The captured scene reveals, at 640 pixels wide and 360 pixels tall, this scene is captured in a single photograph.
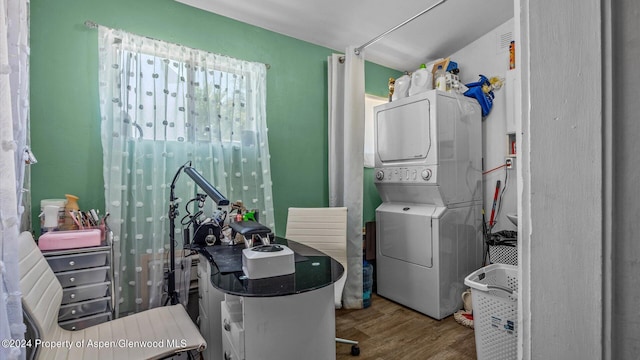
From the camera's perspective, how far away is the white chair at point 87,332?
1.17 m

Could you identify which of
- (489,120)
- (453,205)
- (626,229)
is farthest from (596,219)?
(489,120)

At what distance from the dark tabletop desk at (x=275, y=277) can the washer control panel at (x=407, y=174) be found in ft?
4.36

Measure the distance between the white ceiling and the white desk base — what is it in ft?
7.24

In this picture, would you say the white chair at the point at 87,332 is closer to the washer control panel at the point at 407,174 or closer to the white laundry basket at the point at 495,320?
the white laundry basket at the point at 495,320

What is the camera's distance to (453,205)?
2617 mm

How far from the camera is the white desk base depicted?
117 cm

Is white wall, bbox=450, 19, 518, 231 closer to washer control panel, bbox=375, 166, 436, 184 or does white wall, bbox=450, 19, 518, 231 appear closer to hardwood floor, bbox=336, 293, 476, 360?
washer control panel, bbox=375, 166, 436, 184

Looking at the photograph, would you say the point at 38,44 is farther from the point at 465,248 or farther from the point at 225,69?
the point at 465,248

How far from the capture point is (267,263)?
129 centimetres

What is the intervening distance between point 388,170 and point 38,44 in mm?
2745

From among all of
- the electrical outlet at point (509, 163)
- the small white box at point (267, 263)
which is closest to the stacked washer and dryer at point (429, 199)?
the electrical outlet at point (509, 163)

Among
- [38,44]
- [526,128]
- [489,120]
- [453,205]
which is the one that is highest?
[38,44]

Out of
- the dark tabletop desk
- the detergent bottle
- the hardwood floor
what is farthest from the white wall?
the dark tabletop desk

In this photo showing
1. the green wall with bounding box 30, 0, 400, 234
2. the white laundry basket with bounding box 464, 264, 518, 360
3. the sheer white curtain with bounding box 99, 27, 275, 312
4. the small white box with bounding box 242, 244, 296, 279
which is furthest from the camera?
the sheer white curtain with bounding box 99, 27, 275, 312
